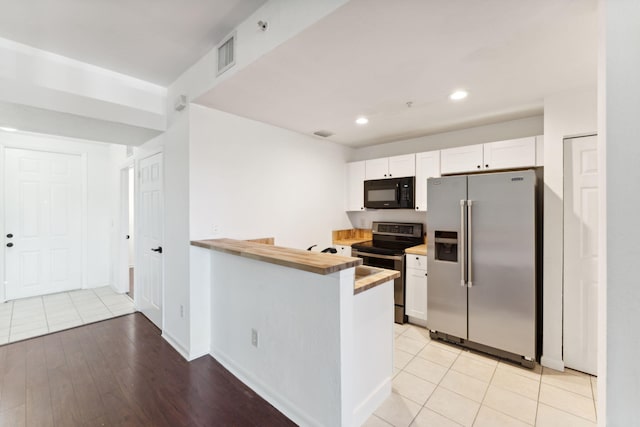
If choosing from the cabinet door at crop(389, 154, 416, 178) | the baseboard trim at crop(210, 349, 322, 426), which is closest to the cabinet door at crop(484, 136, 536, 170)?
the cabinet door at crop(389, 154, 416, 178)

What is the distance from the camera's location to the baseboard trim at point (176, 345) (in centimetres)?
269

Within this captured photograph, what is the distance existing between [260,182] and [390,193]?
1813mm

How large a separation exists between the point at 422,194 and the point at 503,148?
1005 mm

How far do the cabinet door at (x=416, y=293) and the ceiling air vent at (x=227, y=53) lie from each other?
2878 mm

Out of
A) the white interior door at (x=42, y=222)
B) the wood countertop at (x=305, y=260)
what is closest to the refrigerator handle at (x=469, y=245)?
the wood countertop at (x=305, y=260)

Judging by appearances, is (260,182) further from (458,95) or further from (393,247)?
(458,95)

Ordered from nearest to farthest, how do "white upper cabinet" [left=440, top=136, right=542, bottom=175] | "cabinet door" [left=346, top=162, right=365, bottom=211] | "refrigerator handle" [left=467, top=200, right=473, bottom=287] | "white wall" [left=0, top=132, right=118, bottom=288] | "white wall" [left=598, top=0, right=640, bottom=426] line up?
"white wall" [left=598, top=0, right=640, bottom=426] → "refrigerator handle" [left=467, top=200, right=473, bottom=287] → "white upper cabinet" [left=440, top=136, right=542, bottom=175] → "cabinet door" [left=346, top=162, right=365, bottom=211] → "white wall" [left=0, top=132, right=118, bottom=288]

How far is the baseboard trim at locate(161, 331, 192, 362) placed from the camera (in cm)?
269

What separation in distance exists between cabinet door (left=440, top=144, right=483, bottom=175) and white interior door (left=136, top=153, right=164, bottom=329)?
132 inches

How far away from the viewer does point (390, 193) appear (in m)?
3.89

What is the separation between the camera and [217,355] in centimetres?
266

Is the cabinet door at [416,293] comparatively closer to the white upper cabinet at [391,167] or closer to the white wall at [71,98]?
the white upper cabinet at [391,167]

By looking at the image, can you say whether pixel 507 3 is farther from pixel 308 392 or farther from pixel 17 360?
pixel 17 360

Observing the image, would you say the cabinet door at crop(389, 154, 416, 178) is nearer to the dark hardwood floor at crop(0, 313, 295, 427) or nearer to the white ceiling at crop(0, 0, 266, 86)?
the white ceiling at crop(0, 0, 266, 86)
